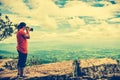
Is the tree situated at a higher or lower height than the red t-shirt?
higher

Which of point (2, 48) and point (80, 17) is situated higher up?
point (80, 17)

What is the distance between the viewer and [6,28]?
34.8 feet

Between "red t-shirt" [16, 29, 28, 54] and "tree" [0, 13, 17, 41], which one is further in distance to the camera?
"tree" [0, 13, 17, 41]

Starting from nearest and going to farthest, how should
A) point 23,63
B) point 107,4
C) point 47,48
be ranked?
point 23,63 < point 47,48 < point 107,4

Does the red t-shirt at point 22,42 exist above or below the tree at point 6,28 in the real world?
below

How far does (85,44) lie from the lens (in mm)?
9359

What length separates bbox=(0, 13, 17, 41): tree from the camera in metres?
9.43

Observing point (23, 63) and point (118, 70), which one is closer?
point (23, 63)

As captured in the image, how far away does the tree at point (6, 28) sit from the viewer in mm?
9433

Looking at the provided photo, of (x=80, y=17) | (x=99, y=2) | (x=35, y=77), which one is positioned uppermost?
(x=99, y=2)

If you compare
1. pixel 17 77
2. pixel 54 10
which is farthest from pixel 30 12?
pixel 17 77

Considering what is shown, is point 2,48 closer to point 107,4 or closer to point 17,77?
point 17,77

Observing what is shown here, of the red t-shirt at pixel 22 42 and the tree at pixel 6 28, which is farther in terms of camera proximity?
the tree at pixel 6 28

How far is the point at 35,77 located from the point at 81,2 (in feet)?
12.5
